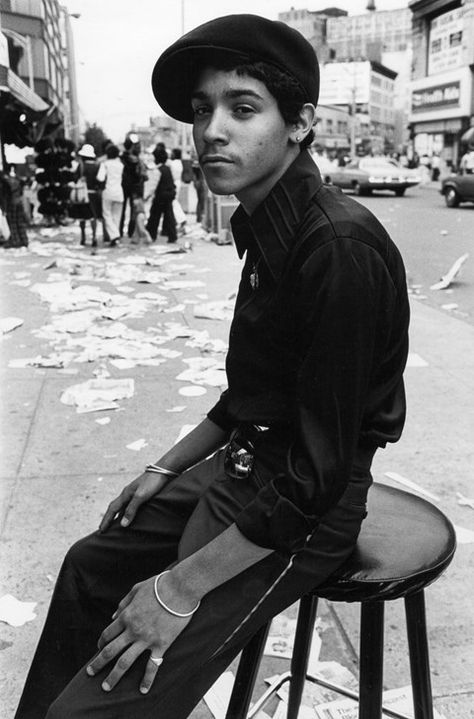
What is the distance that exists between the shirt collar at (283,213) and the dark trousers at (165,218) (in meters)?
13.1

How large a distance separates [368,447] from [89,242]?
45.2 feet

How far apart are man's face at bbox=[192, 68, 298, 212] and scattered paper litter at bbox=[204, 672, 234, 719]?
1.59 meters

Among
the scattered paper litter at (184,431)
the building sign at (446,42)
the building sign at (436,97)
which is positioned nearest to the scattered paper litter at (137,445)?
the scattered paper litter at (184,431)

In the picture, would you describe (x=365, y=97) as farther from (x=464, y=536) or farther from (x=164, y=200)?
(x=464, y=536)

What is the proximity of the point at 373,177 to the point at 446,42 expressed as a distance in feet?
93.9

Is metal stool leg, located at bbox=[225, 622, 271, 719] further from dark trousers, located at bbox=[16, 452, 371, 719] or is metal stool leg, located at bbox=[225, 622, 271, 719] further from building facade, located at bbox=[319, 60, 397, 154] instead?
building facade, located at bbox=[319, 60, 397, 154]

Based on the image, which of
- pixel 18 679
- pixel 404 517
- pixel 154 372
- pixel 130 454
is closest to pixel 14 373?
pixel 154 372

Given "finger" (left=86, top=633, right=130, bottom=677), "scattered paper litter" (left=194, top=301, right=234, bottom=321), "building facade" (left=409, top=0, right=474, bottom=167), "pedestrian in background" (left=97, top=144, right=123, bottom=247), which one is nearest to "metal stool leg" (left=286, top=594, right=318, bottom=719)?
"finger" (left=86, top=633, right=130, bottom=677)

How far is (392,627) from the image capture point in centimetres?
274

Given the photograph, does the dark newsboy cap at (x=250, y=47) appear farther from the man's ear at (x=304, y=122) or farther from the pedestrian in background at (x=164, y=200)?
the pedestrian in background at (x=164, y=200)

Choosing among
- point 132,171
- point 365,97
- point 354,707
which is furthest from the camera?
point 365,97

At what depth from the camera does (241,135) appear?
1560 millimetres

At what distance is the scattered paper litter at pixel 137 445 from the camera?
169 inches

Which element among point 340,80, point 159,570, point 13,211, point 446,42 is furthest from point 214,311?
point 340,80
